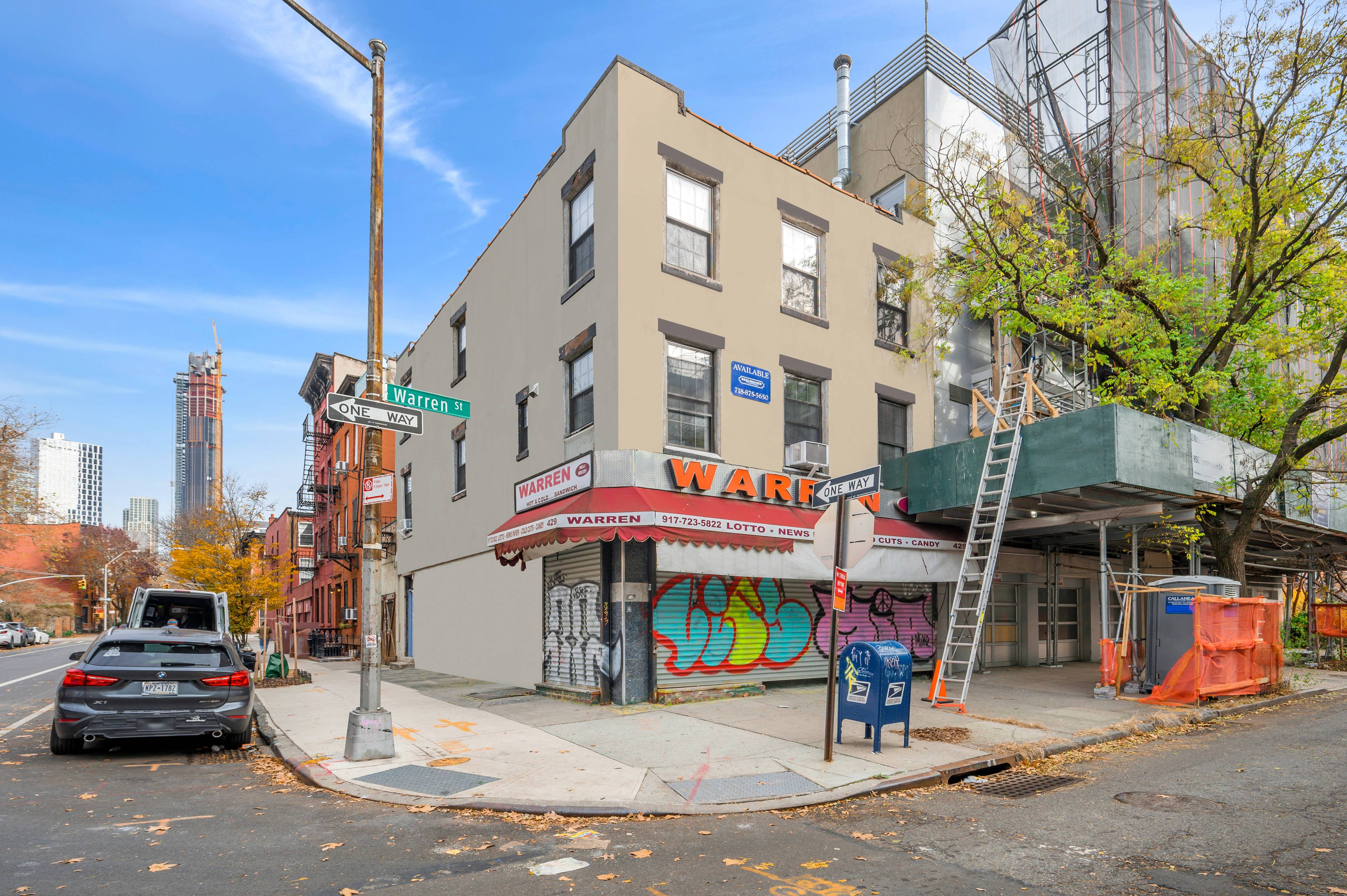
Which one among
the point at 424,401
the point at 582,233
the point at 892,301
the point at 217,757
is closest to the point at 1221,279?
the point at 892,301

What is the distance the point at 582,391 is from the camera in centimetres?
1477

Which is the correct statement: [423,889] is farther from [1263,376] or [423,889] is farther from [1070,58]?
[1070,58]

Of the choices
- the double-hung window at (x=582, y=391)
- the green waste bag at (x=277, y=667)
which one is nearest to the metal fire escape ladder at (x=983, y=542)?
the double-hung window at (x=582, y=391)

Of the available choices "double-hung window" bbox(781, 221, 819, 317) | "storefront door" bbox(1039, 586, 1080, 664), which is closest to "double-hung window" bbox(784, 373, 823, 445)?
"double-hung window" bbox(781, 221, 819, 317)

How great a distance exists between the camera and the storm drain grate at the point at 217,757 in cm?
955

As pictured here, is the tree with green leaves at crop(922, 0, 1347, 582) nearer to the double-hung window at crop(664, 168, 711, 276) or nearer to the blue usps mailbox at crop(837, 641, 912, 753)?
the double-hung window at crop(664, 168, 711, 276)

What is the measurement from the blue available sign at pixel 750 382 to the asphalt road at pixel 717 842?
7.80 meters

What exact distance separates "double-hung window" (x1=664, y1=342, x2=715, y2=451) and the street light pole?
519cm

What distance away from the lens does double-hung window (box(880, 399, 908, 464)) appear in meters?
17.0

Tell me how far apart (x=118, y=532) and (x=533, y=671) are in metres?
100

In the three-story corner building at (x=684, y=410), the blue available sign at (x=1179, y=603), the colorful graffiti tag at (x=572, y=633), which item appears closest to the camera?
the blue available sign at (x=1179, y=603)

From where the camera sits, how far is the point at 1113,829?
6.38 meters

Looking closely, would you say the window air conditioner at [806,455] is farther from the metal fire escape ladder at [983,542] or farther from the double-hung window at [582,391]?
the double-hung window at [582,391]

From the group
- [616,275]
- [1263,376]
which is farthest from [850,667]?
[1263,376]
